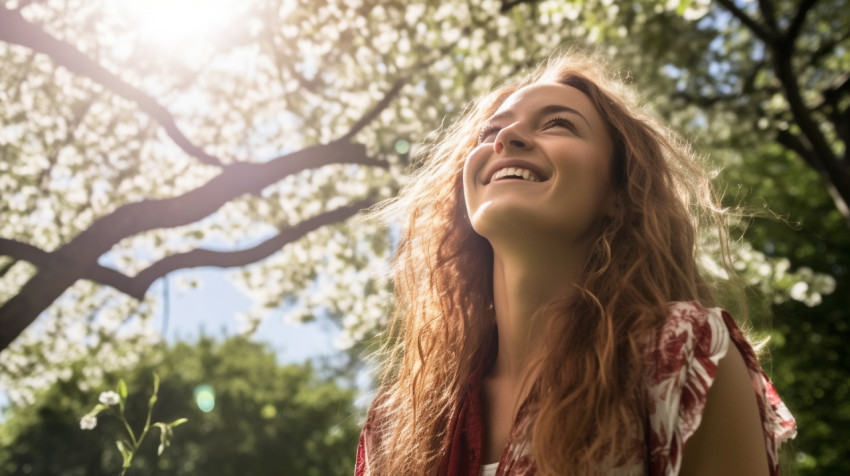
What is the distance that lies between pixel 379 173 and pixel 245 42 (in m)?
3.16

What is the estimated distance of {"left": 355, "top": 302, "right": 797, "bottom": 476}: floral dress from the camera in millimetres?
1632

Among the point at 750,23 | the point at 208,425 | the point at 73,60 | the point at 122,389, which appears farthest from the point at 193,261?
the point at 208,425

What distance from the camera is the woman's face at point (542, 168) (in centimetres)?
212

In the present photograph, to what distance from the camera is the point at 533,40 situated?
448 inches

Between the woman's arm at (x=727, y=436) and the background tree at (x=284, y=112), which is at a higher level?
the background tree at (x=284, y=112)

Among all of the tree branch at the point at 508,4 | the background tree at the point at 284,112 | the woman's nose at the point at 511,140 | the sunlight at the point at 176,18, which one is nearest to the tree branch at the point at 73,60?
the background tree at the point at 284,112

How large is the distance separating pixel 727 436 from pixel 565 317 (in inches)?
20.8

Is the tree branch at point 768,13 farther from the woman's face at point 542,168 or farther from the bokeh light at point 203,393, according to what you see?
the bokeh light at point 203,393

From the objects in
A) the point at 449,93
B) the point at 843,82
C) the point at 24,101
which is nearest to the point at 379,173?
the point at 449,93

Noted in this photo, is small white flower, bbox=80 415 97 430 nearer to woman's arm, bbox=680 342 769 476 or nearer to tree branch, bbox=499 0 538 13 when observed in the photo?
woman's arm, bbox=680 342 769 476

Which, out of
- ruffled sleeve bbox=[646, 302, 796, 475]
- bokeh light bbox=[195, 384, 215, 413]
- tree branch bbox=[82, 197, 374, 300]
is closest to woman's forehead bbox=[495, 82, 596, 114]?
ruffled sleeve bbox=[646, 302, 796, 475]

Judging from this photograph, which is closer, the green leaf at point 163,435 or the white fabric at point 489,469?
the white fabric at point 489,469

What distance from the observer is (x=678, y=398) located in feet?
5.39

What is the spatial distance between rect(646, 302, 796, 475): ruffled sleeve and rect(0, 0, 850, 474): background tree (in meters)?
5.94
